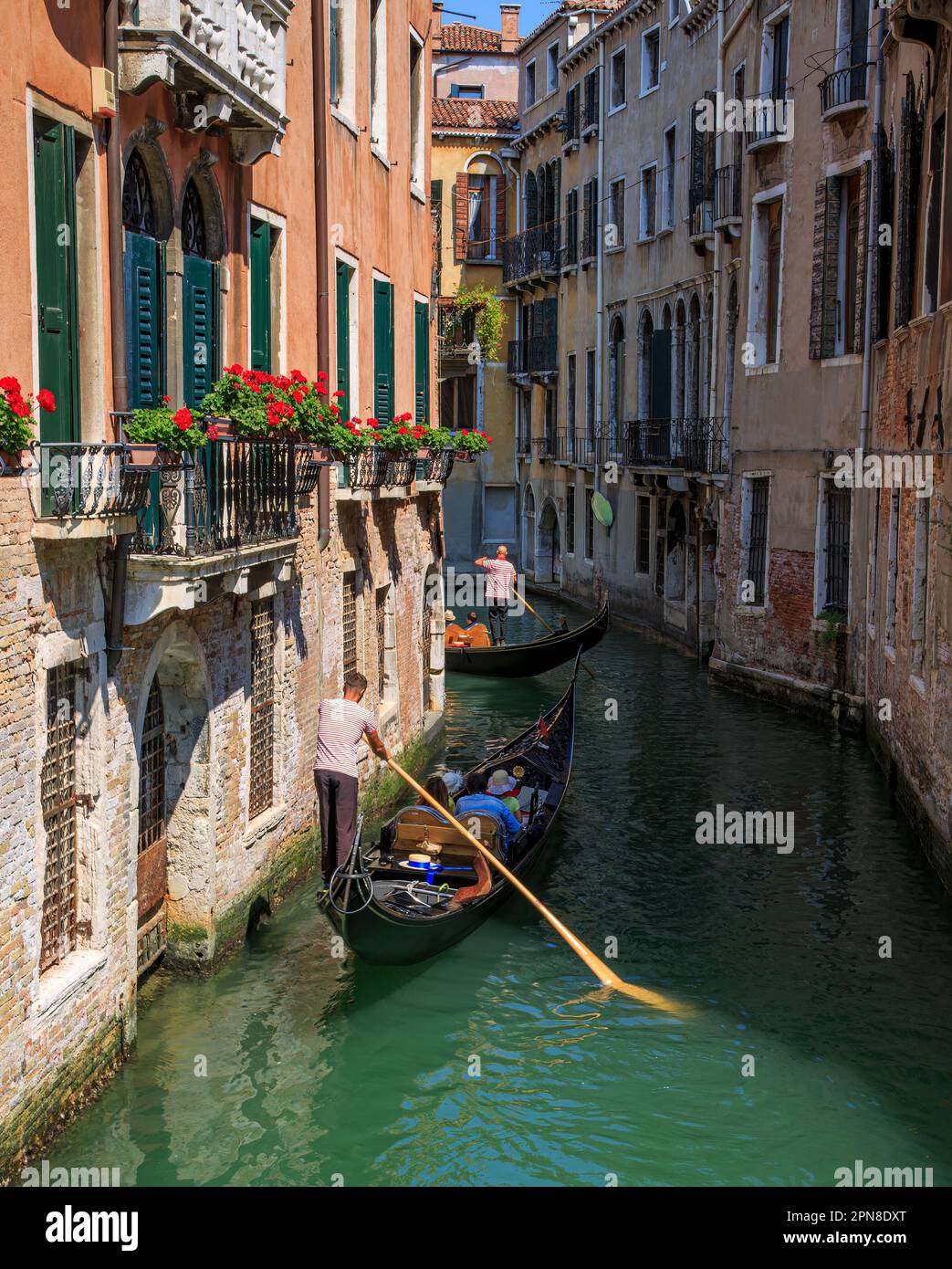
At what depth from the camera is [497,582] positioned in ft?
72.4

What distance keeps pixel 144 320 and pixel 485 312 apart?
2519 centimetres

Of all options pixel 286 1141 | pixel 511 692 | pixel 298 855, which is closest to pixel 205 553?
pixel 286 1141

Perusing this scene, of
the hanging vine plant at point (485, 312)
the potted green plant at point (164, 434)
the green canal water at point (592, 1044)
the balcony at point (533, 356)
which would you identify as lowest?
the green canal water at point (592, 1044)

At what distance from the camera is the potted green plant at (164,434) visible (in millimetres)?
7125

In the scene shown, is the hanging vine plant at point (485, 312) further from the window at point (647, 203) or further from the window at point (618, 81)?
the window at point (647, 203)

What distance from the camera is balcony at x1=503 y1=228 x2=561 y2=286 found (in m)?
30.4

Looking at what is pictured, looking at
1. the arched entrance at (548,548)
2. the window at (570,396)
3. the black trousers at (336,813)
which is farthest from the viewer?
the arched entrance at (548,548)

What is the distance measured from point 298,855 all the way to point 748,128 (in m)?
11.6

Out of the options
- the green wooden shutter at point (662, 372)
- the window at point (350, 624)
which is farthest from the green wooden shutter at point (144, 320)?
the green wooden shutter at point (662, 372)

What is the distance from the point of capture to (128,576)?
23.7 feet

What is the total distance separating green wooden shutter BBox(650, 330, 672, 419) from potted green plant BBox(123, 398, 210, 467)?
16.6m

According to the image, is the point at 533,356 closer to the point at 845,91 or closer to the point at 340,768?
the point at 845,91

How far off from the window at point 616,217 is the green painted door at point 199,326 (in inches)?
728
